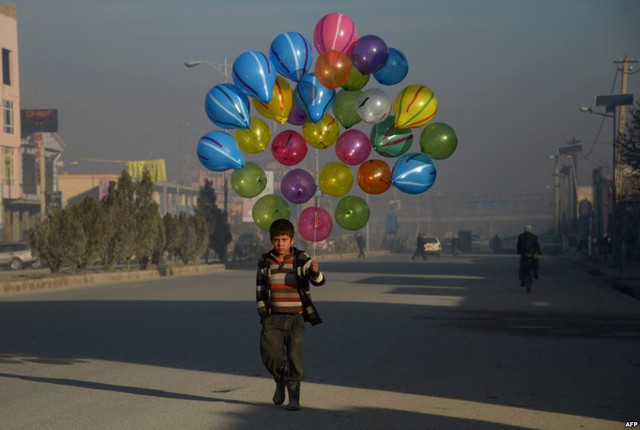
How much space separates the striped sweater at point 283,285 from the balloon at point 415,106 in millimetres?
3459

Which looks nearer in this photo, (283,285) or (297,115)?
(283,285)

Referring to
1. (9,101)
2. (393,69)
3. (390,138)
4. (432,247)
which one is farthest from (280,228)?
(432,247)

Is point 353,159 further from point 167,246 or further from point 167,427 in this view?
point 167,246

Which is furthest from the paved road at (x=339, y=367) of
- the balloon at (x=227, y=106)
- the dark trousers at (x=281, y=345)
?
the balloon at (x=227, y=106)

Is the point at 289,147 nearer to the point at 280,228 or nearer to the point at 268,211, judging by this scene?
the point at 268,211

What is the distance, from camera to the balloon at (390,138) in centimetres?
1260

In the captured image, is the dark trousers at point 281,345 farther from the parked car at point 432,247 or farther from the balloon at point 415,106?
the parked car at point 432,247

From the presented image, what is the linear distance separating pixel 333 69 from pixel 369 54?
461 mm

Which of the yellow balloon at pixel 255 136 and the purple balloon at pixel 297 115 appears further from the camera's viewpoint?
the purple balloon at pixel 297 115

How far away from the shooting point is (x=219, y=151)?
40.3 ft

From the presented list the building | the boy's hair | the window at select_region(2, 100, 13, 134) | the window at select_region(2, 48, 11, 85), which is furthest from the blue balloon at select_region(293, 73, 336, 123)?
the window at select_region(2, 48, 11, 85)

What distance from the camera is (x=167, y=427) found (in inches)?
333

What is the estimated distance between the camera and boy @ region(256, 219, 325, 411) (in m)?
9.32

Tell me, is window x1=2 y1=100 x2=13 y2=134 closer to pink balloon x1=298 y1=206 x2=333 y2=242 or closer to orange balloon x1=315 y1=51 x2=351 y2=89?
pink balloon x1=298 y1=206 x2=333 y2=242
